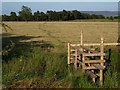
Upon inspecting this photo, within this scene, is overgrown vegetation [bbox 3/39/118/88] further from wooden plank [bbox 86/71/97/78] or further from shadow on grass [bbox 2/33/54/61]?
shadow on grass [bbox 2/33/54/61]

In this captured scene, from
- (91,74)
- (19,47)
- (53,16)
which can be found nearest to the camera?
(91,74)

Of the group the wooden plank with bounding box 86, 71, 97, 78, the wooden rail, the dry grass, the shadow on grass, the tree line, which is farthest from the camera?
the tree line

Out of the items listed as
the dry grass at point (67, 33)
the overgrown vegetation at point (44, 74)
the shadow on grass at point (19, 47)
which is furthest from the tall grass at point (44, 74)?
the dry grass at point (67, 33)

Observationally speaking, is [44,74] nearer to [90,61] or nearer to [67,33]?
[90,61]

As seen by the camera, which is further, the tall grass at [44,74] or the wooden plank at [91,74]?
the wooden plank at [91,74]

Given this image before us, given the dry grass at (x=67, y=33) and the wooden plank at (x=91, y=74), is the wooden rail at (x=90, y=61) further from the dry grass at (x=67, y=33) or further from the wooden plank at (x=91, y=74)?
the dry grass at (x=67, y=33)

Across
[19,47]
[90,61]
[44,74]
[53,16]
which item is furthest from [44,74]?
[53,16]

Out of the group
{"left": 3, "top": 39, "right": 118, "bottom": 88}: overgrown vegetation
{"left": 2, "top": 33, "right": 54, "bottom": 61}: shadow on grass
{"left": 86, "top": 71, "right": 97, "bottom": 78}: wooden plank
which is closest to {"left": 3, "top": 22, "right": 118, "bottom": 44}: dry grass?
{"left": 2, "top": 33, "right": 54, "bottom": 61}: shadow on grass

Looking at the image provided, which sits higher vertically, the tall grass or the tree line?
the tree line

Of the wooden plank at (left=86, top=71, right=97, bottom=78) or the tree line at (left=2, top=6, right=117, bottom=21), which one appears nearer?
the wooden plank at (left=86, top=71, right=97, bottom=78)

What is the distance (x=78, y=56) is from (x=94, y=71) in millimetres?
2314

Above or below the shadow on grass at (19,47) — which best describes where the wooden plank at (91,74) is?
below

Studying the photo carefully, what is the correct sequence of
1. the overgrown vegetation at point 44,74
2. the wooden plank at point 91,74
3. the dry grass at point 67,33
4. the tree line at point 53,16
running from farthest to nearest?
1. the tree line at point 53,16
2. the dry grass at point 67,33
3. the wooden plank at point 91,74
4. the overgrown vegetation at point 44,74

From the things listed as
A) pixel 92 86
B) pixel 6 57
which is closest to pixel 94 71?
pixel 92 86
